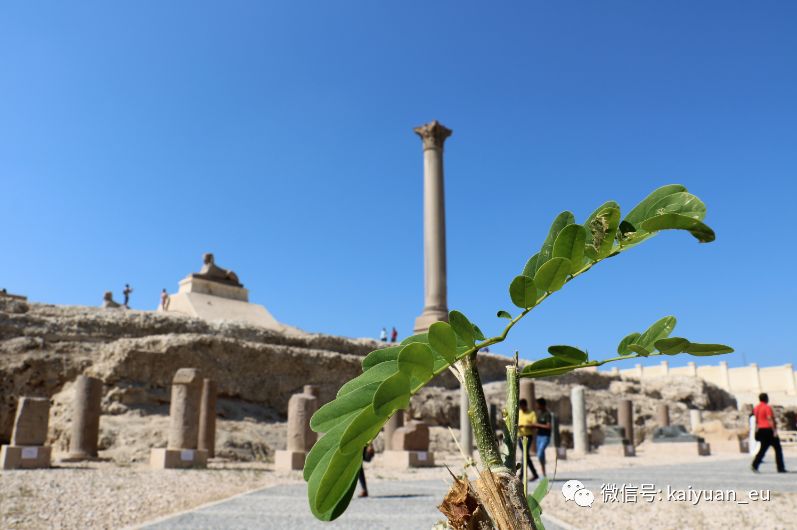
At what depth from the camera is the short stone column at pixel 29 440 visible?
11.4 meters

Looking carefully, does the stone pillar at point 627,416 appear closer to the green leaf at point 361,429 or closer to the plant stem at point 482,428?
the plant stem at point 482,428

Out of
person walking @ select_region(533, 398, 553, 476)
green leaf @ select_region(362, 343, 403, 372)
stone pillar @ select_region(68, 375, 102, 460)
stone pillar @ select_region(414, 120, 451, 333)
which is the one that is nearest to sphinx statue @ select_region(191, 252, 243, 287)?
stone pillar @ select_region(414, 120, 451, 333)

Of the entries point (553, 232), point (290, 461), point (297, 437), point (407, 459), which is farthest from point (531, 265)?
point (407, 459)

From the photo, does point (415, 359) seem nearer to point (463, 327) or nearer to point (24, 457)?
point (463, 327)

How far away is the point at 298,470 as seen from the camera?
42.8 ft

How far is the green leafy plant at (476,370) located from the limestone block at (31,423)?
13161 mm

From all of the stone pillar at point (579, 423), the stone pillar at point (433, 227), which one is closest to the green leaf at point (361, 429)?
the stone pillar at point (433, 227)

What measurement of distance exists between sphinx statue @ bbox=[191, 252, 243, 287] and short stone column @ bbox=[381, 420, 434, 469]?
19621 mm

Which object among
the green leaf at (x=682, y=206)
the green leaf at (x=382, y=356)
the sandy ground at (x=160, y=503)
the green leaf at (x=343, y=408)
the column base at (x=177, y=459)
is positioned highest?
the green leaf at (x=682, y=206)

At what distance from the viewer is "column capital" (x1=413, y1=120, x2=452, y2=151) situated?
872 inches

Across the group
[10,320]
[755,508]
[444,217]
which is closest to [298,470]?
[755,508]

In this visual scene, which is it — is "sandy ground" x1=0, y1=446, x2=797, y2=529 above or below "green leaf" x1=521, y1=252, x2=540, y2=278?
below

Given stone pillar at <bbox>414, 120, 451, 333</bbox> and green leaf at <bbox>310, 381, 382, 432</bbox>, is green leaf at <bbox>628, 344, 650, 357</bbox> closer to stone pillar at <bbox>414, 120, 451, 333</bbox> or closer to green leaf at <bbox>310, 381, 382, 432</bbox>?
green leaf at <bbox>310, 381, 382, 432</bbox>

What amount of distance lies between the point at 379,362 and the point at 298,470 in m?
12.7
